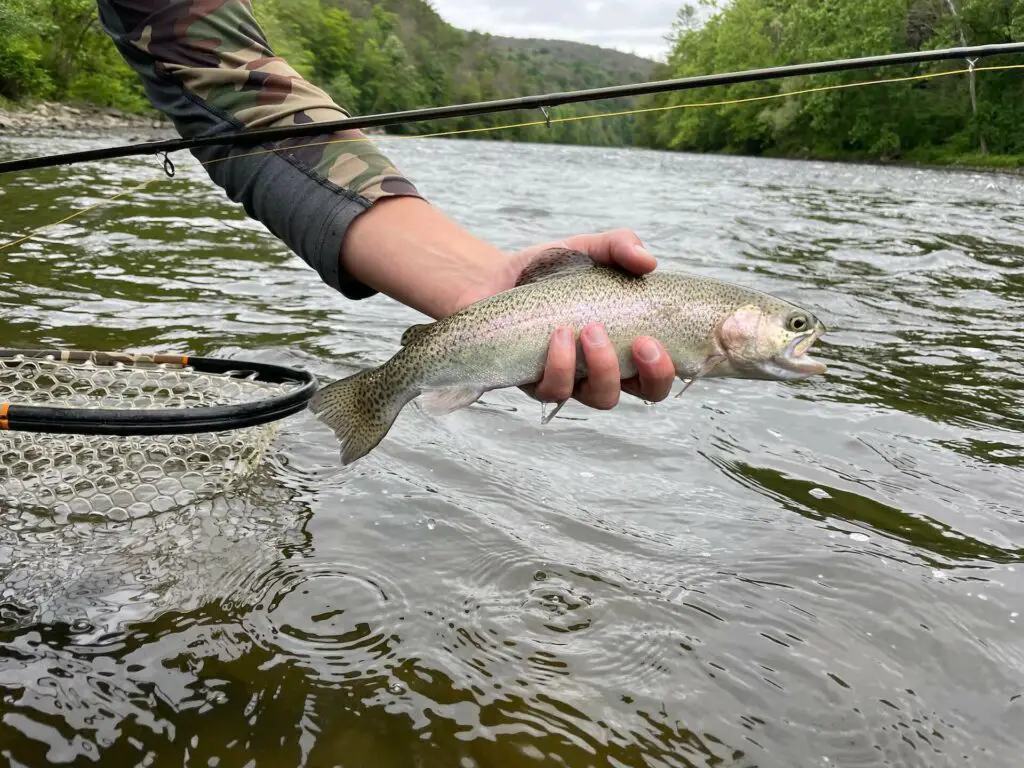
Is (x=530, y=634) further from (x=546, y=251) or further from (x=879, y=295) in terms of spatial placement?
(x=879, y=295)

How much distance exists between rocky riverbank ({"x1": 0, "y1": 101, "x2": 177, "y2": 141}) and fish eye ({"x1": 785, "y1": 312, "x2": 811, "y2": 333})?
25917 mm

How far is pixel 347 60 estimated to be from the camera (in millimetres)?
92750

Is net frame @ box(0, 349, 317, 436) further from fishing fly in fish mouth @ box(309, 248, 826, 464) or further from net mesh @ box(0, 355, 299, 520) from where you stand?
net mesh @ box(0, 355, 299, 520)

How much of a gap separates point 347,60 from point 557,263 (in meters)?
99.6

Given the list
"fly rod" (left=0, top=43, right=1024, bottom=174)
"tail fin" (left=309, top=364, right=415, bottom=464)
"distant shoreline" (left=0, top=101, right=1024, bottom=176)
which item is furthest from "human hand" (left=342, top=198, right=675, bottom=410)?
"distant shoreline" (left=0, top=101, right=1024, bottom=176)

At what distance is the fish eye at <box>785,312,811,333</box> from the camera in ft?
7.97

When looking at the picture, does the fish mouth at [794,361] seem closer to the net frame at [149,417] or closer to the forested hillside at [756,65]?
the net frame at [149,417]

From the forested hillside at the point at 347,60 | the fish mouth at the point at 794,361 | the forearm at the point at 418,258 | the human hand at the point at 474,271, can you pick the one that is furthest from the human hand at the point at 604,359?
the forested hillside at the point at 347,60

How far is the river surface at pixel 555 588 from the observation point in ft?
7.20

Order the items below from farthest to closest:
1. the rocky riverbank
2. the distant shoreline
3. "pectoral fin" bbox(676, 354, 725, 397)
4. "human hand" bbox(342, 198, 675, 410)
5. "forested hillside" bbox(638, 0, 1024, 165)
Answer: "forested hillside" bbox(638, 0, 1024, 165) → the distant shoreline → the rocky riverbank → "pectoral fin" bbox(676, 354, 725, 397) → "human hand" bbox(342, 198, 675, 410)

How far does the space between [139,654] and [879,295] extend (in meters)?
7.46

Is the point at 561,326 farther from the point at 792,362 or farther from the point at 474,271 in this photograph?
the point at 792,362

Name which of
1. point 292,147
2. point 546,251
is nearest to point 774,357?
point 546,251

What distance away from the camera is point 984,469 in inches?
159
